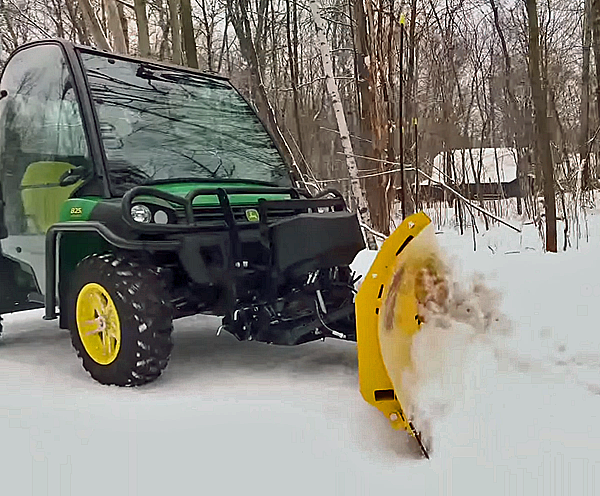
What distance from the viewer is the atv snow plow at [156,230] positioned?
2.97 m

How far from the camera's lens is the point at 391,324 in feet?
8.30

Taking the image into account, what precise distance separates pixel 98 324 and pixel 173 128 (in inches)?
49.9

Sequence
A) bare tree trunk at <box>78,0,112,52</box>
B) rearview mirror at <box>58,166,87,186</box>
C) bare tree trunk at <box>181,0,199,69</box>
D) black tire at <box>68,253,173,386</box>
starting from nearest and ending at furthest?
black tire at <box>68,253,173,386</box>
rearview mirror at <box>58,166,87,186</box>
bare tree trunk at <box>181,0,199,69</box>
bare tree trunk at <box>78,0,112,52</box>

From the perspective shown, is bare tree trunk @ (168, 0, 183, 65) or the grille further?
bare tree trunk @ (168, 0, 183, 65)

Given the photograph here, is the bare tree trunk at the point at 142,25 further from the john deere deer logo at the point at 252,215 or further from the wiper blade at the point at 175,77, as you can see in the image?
the john deere deer logo at the point at 252,215

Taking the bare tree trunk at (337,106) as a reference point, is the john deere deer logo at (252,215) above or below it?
below

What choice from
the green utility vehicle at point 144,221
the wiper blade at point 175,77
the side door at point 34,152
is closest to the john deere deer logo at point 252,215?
the green utility vehicle at point 144,221

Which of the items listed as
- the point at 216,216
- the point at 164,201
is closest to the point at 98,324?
the point at 164,201

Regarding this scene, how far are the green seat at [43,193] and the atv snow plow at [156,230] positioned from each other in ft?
0.04

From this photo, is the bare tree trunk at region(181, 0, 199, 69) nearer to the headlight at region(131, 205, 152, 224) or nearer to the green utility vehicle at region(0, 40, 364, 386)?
the green utility vehicle at region(0, 40, 364, 386)

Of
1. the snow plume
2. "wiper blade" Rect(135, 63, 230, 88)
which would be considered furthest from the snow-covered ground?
"wiper blade" Rect(135, 63, 230, 88)

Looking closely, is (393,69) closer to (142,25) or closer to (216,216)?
(142,25)

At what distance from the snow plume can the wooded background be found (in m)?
2.19

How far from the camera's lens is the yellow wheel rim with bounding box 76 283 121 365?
3.08 meters
